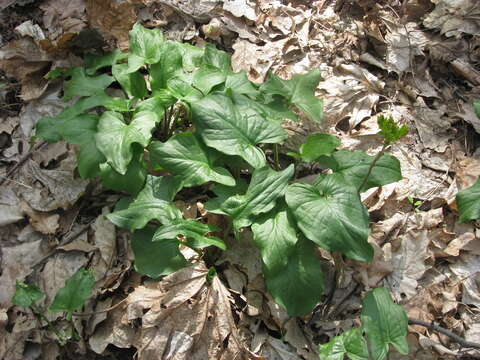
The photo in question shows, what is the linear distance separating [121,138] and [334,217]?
123cm

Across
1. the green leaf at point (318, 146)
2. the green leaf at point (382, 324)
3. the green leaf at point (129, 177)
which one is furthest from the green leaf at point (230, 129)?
the green leaf at point (382, 324)

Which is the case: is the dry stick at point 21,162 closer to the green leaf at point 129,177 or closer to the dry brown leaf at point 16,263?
the dry brown leaf at point 16,263

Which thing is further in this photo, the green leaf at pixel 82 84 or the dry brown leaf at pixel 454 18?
the dry brown leaf at pixel 454 18

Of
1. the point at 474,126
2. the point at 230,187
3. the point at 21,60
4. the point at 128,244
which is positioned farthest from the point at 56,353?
the point at 474,126

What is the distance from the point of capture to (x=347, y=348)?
199 centimetres

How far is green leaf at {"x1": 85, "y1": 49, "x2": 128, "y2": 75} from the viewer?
9.83 feet

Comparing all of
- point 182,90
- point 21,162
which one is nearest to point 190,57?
point 182,90

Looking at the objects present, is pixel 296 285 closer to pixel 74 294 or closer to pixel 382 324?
pixel 382 324

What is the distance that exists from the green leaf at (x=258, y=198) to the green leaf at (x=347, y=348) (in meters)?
0.71

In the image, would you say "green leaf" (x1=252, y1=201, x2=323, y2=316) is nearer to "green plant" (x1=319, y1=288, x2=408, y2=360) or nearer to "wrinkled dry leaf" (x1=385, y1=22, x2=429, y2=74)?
"green plant" (x1=319, y1=288, x2=408, y2=360)

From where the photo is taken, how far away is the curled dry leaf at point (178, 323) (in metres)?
2.25

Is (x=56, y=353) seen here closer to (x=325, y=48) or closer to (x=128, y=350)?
(x=128, y=350)

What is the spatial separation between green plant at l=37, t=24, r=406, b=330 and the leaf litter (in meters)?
0.26

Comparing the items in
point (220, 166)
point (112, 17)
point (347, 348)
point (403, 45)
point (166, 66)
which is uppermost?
point (403, 45)
